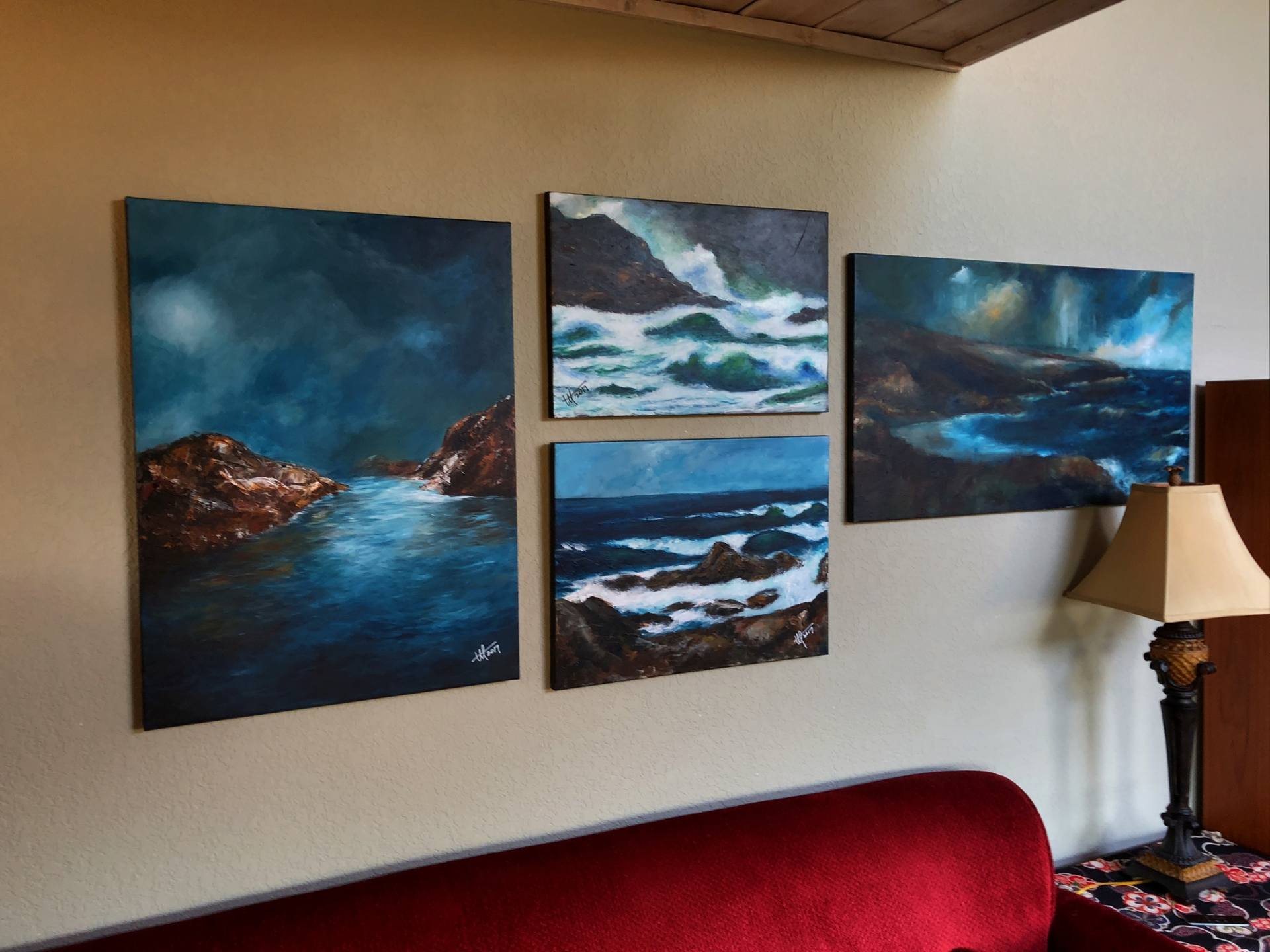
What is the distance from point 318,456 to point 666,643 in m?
0.72

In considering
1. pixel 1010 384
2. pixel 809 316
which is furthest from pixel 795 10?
pixel 1010 384

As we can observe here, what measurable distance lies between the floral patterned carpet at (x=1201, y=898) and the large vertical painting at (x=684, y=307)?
1243 millimetres

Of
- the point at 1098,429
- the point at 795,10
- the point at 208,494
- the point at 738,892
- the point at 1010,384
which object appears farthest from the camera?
the point at 1098,429

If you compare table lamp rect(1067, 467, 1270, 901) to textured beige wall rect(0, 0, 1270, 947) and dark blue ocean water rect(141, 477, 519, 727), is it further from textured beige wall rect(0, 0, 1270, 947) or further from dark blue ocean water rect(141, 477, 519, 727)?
dark blue ocean water rect(141, 477, 519, 727)

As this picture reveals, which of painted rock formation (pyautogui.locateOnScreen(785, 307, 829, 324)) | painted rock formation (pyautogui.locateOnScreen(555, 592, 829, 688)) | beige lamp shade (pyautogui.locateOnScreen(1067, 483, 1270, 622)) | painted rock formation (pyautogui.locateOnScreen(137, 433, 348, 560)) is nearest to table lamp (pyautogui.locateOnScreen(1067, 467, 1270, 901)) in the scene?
beige lamp shade (pyautogui.locateOnScreen(1067, 483, 1270, 622))

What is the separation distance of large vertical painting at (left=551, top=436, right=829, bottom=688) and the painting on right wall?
170 mm

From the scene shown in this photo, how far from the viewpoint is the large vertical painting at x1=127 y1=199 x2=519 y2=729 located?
55.0 inches

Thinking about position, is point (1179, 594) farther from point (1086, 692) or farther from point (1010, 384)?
point (1010, 384)

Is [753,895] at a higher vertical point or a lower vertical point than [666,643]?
lower

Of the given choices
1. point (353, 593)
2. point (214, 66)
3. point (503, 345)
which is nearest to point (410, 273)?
point (503, 345)

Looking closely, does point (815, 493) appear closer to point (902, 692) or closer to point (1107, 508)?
point (902, 692)

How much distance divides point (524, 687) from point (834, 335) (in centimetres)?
94

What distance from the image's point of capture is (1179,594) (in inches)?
77.9
